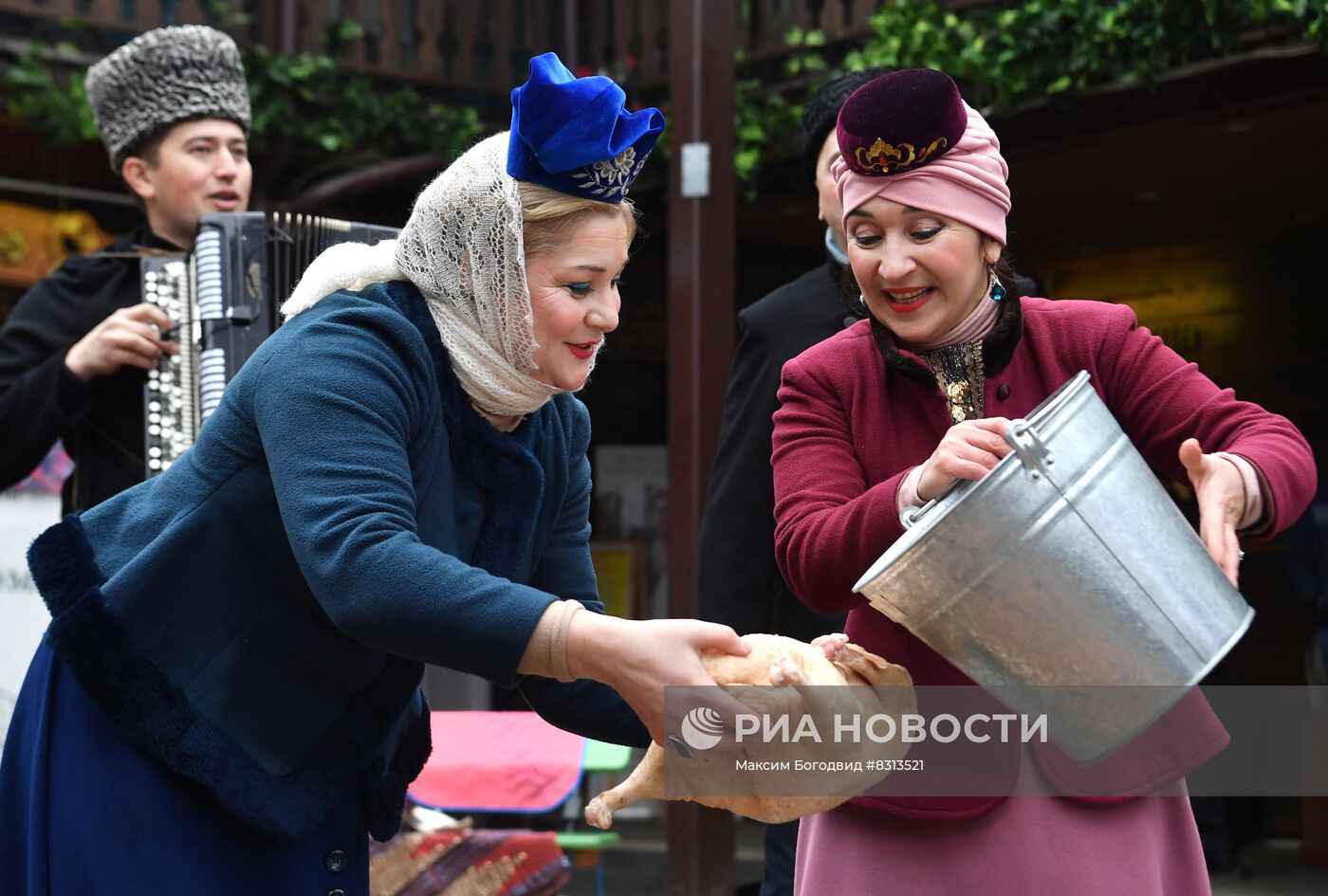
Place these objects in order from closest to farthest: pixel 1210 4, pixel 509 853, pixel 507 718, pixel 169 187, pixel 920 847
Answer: pixel 920 847, pixel 169 187, pixel 509 853, pixel 507 718, pixel 1210 4

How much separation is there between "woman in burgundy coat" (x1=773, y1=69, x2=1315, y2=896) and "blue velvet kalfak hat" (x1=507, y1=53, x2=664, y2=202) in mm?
262

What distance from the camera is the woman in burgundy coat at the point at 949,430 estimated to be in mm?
1804

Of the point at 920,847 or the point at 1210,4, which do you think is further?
the point at 1210,4

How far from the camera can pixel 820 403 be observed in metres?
Result: 1.97

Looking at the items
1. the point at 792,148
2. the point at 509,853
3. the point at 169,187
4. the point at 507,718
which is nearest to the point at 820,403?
the point at 169,187

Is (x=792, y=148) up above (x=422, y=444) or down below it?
below

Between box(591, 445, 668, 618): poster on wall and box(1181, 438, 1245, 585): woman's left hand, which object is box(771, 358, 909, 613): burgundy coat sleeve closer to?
box(1181, 438, 1245, 585): woman's left hand

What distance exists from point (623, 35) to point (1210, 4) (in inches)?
128

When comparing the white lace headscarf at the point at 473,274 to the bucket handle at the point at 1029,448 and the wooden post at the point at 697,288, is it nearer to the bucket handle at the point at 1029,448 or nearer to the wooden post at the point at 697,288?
the bucket handle at the point at 1029,448

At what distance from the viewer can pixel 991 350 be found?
76.4 inches

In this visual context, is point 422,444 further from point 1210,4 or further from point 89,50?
point 89,50

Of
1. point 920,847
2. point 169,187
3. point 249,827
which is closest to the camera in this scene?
point 920,847

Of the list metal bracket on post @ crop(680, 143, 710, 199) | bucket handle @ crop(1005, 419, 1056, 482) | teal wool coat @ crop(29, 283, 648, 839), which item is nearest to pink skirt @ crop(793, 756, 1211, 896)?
teal wool coat @ crop(29, 283, 648, 839)

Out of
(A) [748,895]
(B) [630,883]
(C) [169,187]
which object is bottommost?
(B) [630,883]
